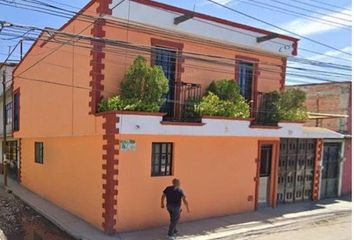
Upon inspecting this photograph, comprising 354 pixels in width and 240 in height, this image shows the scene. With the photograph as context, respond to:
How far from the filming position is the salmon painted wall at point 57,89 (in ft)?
35.7

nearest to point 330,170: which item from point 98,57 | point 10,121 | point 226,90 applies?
point 226,90

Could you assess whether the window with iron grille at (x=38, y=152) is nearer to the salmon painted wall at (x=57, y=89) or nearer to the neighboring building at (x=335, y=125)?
the salmon painted wall at (x=57, y=89)

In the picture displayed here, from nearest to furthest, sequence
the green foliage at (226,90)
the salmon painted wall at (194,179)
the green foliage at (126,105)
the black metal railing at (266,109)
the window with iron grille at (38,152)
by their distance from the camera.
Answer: the green foliage at (126,105), the salmon painted wall at (194,179), the green foliage at (226,90), the black metal railing at (266,109), the window with iron grille at (38,152)

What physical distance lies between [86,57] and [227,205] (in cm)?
636

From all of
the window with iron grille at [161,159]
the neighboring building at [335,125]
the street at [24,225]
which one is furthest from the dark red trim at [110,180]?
the neighboring building at [335,125]

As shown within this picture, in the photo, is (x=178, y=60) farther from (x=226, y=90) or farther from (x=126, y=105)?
(x=126, y=105)

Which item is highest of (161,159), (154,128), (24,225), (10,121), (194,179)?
(154,128)

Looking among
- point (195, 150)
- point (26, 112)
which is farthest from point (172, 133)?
point (26, 112)

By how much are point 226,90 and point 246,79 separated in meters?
1.92

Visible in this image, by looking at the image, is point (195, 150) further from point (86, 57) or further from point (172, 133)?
point (86, 57)

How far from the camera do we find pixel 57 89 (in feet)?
43.6

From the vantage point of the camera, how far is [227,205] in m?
12.5

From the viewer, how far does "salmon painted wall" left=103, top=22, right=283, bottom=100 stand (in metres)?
10.3

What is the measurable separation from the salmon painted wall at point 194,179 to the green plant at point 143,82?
115 cm
